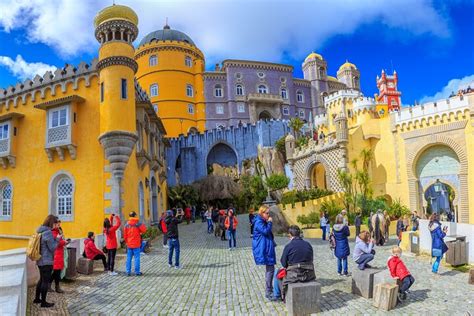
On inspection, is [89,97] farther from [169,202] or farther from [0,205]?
[169,202]

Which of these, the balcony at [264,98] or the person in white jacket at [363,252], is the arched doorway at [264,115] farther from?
the person in white jacket at [363,252]

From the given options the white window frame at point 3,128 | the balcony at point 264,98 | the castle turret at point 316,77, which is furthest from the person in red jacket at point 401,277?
the castle turret at point 316,77

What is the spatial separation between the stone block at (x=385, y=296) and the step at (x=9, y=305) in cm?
545

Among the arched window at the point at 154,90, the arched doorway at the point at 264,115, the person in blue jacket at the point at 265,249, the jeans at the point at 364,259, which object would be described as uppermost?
the arched window at the point at 154,90

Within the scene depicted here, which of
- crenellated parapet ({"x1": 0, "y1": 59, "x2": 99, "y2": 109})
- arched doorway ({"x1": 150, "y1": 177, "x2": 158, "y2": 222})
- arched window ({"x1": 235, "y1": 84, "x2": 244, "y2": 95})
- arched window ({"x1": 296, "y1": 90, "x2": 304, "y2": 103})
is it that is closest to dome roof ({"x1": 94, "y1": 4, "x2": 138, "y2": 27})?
crenellated parapet ({"x1": 0, "y1": 59, "x2": 99, "y2": 109})

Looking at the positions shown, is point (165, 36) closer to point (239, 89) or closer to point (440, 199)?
point (239, 89)

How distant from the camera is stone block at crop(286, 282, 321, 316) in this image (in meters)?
5.92

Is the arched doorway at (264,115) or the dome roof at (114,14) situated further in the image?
the arched doorway at (264,115)

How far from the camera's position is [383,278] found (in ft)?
22.1

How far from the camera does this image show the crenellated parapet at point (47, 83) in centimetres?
1659

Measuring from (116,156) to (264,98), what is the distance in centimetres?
3690

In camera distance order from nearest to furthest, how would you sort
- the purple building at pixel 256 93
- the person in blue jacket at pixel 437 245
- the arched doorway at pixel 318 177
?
the person in blue jacket at pixel 437 245, the arched doorway at pixel 318 177, the purple building at pixel 256 93

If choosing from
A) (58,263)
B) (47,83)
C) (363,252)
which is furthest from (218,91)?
(58,263)

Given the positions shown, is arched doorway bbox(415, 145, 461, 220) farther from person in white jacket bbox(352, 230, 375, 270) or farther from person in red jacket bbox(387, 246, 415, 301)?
person in red jacket bbox(387, 246, 415, 301)
